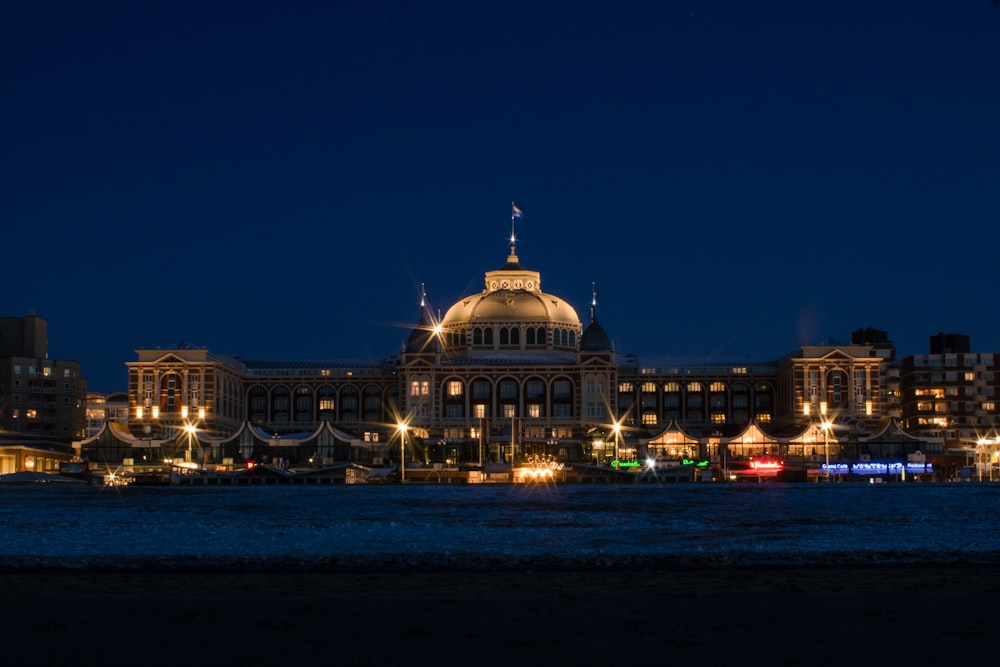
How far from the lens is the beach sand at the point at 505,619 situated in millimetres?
21875

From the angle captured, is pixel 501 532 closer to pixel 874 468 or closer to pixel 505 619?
pixel 505 619

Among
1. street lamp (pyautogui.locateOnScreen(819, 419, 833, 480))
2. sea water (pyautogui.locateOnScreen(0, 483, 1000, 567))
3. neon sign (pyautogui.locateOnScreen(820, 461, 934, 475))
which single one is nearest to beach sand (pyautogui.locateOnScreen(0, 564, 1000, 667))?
sea water (pyautogui.locateOnScreen(0, 483, 1000, 567))

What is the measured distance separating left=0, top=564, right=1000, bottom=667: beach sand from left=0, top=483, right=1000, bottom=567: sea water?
5394 millimetres

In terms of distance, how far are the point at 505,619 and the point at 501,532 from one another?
29.1 metres

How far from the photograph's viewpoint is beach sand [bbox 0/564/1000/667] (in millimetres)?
21875

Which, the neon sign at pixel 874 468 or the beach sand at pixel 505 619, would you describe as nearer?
the beach sand at pixel 505 619

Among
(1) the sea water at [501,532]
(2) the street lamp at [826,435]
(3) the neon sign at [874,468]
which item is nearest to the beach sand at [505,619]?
(1) the sea water at [501,532]

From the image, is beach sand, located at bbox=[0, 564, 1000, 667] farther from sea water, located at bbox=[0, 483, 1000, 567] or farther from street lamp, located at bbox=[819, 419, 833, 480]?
street lamp, located at bbox=[819, 419, 833, 480]

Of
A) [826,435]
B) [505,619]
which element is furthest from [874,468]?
[505,619]

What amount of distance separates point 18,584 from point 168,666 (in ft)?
37.4

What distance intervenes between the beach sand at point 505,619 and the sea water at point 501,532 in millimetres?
5394

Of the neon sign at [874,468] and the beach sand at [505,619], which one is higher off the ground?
the neon sign at [874,468]

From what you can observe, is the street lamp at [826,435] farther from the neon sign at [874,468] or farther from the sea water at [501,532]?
the sea water at [501,532]

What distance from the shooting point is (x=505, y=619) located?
25.4m
